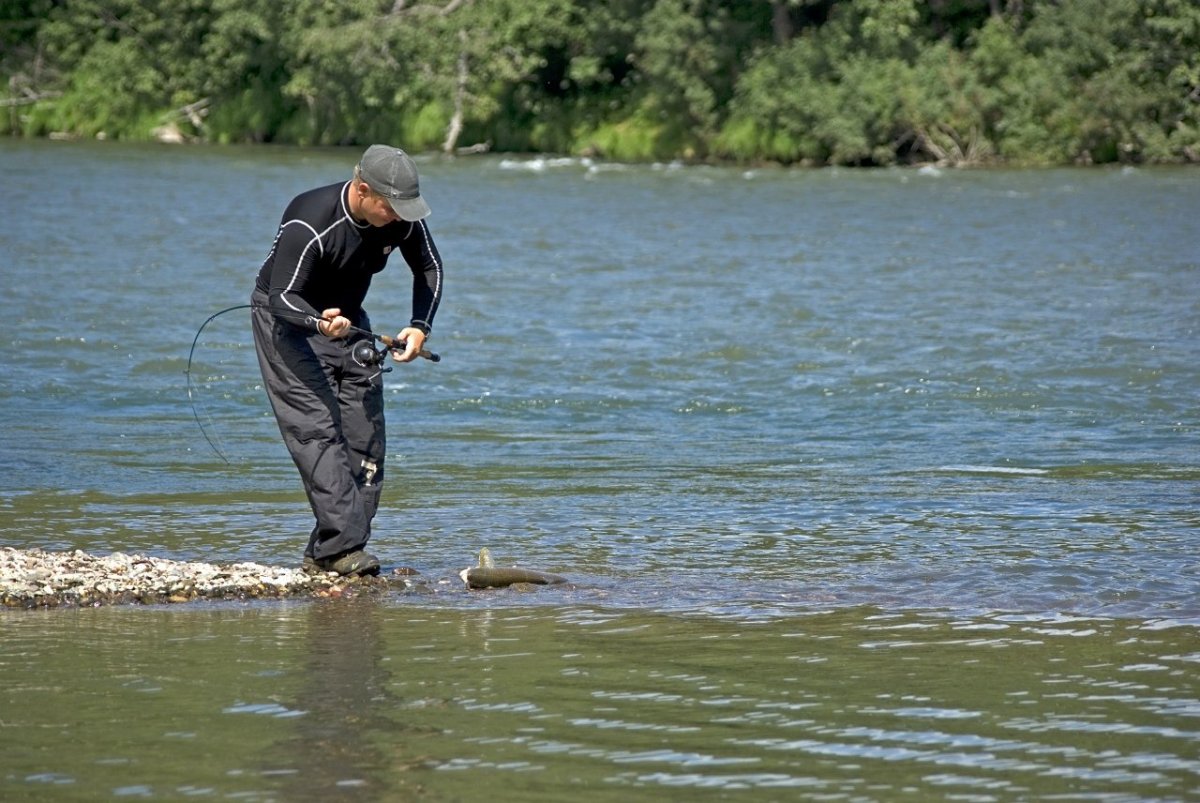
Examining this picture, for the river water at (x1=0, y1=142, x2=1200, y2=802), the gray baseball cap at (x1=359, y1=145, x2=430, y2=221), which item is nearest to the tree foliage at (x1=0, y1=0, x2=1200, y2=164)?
the river water at (x1=0, y1=142, x2=1200, y2=802)

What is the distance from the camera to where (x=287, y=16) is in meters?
49.2

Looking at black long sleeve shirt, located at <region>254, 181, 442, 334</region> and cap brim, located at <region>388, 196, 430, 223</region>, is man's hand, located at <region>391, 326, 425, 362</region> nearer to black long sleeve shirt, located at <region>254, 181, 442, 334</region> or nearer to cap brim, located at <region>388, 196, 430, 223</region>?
black long sleeve shirt, located at <region>254, 181, 442, 334</region>

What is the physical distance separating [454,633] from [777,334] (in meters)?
10.2

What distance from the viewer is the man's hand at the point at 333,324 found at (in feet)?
21.7

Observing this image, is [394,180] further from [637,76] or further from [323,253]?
[637,76]

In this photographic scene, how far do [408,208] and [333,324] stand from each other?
19.3 inches

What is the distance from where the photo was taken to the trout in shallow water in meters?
6.96

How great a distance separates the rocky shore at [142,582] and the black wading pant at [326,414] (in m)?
0.18

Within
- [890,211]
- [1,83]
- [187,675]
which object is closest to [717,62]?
[890,211]

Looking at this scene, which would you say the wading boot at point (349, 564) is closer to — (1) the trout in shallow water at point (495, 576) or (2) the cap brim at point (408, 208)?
(1) the trout in shallow water at point (495, 576)

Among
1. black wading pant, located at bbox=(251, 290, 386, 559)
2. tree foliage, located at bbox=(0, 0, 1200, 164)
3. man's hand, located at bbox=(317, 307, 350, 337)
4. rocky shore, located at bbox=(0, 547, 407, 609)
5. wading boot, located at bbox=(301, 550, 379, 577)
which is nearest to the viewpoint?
man's hand, located at bbox=(317, 307, 350, 337)

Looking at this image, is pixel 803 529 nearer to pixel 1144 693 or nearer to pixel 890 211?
pixel 1144 693

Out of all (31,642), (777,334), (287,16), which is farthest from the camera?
(287,16)

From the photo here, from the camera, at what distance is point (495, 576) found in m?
6.96
